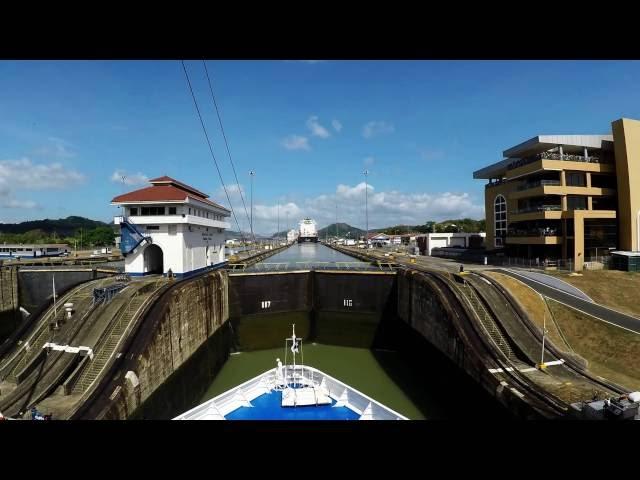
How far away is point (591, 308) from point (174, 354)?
2459cm

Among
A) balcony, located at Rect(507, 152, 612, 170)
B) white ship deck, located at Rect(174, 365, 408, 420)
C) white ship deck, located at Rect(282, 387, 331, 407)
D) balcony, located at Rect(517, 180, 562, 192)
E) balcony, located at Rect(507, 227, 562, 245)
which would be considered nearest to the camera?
white ship deck, located at Rect(174, 365, 408, 420)

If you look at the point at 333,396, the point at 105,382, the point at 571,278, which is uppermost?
the point at 571,278

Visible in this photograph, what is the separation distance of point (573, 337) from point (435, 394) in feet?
28.1

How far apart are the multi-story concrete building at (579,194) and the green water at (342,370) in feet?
69.8

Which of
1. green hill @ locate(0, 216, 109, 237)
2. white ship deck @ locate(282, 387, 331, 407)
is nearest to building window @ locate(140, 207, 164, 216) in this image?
white ship deck @ locate(282, 387, 331, 407)

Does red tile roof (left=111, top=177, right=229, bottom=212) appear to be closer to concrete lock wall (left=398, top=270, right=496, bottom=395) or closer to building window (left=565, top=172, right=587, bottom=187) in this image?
concrete lock wall (left=398, top=270, right=496, bottom=395)

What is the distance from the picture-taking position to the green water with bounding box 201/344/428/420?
1809cm

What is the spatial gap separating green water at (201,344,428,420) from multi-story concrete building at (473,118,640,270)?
69.8ft

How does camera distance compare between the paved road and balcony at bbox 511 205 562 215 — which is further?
balcony at bbox 511 205 562 215

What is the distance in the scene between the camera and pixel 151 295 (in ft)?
63.7

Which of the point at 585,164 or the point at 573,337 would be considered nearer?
the point at 573,337
